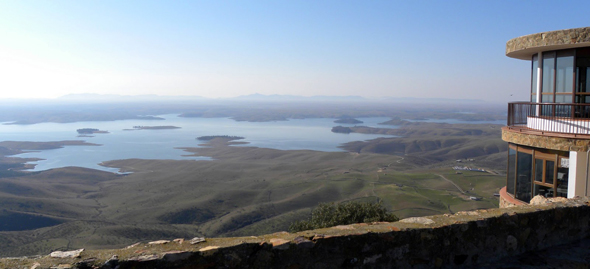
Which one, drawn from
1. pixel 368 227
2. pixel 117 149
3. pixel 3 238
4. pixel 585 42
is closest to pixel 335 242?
pixel 368 227

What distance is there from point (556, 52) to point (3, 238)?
5719 cm

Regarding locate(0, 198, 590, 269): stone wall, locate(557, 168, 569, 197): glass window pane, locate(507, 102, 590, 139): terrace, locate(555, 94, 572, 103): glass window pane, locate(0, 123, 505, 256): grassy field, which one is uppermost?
locate(555, 94, 572, 103): glass window pane

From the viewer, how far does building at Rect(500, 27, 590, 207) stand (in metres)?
9.95

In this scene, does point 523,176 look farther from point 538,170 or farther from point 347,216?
point 347,216

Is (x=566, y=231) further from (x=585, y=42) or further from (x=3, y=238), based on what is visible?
(x=3, y=238)

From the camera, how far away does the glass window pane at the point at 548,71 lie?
1118 centimetres

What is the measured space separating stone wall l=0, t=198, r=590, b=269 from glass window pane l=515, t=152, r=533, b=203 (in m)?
6.07

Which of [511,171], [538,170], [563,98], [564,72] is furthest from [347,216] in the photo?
→ [564,72]

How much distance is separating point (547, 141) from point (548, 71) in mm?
2204

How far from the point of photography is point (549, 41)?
10703mm

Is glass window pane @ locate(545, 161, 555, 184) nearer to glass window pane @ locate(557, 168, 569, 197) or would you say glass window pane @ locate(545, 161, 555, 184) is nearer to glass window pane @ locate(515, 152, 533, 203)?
glass window pane @ locate(557, 168, 569, 197)

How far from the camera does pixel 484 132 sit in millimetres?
187750

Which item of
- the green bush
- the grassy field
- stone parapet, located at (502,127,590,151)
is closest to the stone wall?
stone parapet, located at (502,127,590,151)

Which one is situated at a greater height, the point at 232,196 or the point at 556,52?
the point at 556,52
